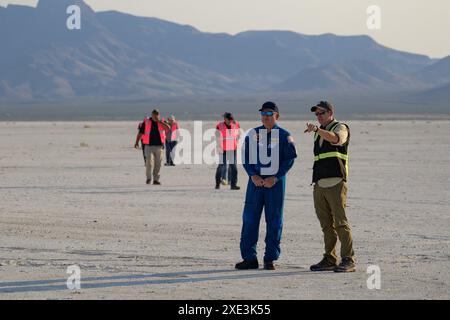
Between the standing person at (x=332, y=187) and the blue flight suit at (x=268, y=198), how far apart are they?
35 centimetres

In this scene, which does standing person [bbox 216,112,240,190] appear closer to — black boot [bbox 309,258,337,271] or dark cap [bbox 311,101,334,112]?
dark cap [bbox 311,101,334,112]

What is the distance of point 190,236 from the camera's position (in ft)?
44.4

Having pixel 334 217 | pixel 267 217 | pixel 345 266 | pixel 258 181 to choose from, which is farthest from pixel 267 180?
pixel 345 266

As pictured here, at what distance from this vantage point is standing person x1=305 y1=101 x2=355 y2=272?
1034cm

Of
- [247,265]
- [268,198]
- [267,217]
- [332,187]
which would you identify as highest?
[332,187]

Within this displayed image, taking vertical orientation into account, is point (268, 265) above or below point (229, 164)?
below

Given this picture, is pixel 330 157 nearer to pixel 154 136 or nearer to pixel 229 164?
pixel 229 164

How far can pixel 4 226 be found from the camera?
46.9ft

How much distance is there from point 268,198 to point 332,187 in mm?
704

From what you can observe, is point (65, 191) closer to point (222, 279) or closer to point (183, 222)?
point (183, 222)

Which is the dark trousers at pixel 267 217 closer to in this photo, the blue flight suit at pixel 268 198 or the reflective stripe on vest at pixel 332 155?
the blue flight suit at pixel 268 198

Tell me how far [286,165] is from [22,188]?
11372mm

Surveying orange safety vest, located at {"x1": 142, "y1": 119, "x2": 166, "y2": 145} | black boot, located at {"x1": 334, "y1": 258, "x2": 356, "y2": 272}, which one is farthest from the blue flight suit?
orange safety vest, located at {"x1": 142, "y1": 119, "x2": 166, "y2": 145}

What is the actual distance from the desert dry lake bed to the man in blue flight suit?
28 centimetres
